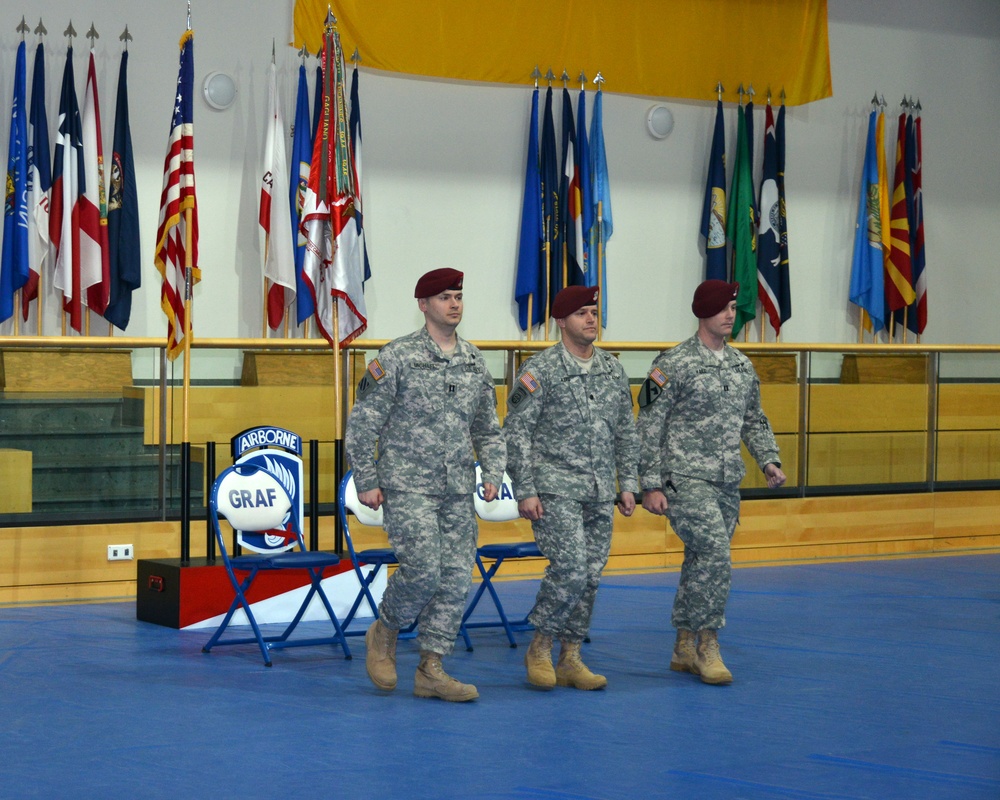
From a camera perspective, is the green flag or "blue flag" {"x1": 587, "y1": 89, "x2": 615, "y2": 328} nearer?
"blue flag" {"x1": 587, "y1": 89, "x2": 615, "y2": 328}

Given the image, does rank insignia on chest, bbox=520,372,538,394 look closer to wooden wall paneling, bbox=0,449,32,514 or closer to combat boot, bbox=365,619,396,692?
combat boot, bbox=365,619,396,692

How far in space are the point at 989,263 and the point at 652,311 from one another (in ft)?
11.3

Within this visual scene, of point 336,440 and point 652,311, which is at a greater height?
point 652,311

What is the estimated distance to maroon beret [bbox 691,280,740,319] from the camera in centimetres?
562

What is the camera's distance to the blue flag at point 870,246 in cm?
1127

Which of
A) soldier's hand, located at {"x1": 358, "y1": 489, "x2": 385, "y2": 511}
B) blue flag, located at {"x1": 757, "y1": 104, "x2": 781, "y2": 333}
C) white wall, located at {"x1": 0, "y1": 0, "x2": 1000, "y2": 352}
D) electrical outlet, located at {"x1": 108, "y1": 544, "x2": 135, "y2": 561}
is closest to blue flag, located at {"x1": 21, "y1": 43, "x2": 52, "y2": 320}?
white wall, located at {"x1": 0, "y1": 0, "x2": 1000, "y2": 352}

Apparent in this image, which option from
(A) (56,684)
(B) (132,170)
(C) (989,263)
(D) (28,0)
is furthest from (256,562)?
(C) (989,263)

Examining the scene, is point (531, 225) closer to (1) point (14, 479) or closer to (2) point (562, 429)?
(1) point (14, 479)

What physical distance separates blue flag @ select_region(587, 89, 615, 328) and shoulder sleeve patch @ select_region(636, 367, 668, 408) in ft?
15.6

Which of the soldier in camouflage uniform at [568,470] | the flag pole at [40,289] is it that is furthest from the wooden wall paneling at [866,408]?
the flag pole at [40,289]

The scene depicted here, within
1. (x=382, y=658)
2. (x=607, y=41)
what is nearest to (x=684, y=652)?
(x=382, y=658)

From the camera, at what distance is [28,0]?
8.80 meters

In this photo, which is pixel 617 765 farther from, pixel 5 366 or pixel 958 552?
pixel 958 552

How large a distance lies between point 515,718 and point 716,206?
22.1ft
